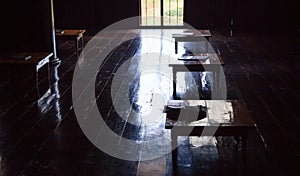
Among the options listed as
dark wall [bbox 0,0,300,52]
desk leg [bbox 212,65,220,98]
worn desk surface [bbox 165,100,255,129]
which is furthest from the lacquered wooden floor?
dark wall [bbox 0,0,300,52]

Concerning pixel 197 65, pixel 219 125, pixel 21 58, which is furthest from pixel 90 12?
pixel 219 125

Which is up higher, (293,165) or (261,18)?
(261,18)

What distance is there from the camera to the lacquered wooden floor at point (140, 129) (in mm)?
3618

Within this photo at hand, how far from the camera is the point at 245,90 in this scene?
578 cm

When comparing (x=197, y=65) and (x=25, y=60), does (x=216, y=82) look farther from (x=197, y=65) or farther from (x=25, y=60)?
(x=25, y=60)

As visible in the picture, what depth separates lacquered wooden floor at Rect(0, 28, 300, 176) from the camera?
3.62 metres

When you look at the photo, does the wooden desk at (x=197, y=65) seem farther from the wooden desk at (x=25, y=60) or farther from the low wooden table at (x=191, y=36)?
the low wooden table at (x=191, y=36)

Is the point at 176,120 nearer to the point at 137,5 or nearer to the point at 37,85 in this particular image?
the point at 37,85

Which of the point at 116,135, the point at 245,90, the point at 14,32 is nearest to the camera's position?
the point at 116,135

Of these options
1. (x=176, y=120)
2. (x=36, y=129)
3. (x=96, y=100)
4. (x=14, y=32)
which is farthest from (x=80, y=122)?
(x=14, y=32)

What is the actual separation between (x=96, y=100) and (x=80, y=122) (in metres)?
0.80

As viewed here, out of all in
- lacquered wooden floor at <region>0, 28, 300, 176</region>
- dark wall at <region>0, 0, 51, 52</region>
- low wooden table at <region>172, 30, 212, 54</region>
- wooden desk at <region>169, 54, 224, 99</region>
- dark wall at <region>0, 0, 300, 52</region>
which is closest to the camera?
lacquered wooden floor at <region>0, 28, 300, 176</region>

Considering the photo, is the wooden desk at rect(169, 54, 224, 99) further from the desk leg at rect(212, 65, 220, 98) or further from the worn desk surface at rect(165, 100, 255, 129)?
the worn desk surface at rect(165, 100, 255, 129)

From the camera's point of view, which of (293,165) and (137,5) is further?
(137,5)
